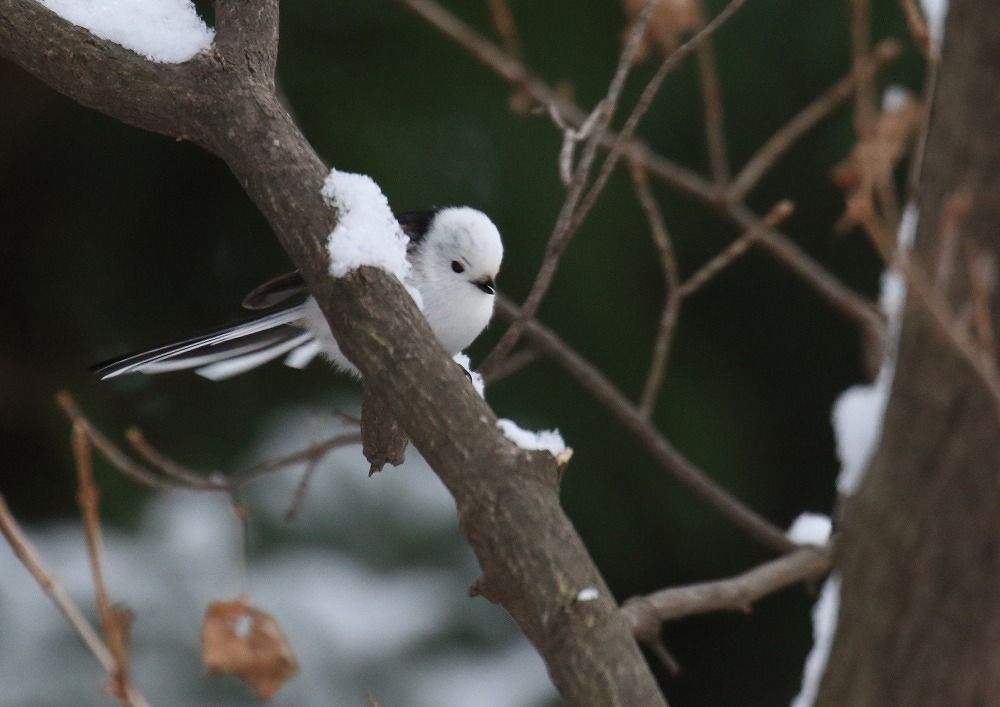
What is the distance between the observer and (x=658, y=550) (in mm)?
2189

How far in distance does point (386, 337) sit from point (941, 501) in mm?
539

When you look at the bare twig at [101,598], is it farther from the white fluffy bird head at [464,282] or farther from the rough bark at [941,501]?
the white fluffy bird head at [464,282]

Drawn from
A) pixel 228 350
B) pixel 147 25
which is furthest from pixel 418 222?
pixel 147 25

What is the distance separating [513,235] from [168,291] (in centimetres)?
67

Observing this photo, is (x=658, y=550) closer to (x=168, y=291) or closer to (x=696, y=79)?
(x=696, y=79)

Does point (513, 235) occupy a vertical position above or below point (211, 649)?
above

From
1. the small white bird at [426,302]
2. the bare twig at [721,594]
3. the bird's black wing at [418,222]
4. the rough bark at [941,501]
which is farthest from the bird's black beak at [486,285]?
the rough bark at [941,501]

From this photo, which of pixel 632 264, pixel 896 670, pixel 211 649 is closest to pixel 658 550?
pixel 632 264

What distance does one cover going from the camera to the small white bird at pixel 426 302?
1.81 m

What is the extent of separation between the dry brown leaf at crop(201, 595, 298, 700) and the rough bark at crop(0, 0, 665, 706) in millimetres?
592

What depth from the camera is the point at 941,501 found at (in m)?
0.77

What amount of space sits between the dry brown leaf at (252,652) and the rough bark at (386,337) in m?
0.59

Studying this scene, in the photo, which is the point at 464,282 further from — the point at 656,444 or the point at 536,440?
the point at 536,440

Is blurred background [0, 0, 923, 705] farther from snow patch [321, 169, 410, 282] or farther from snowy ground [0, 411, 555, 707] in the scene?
snow patch [321, 169, 410, 282]
